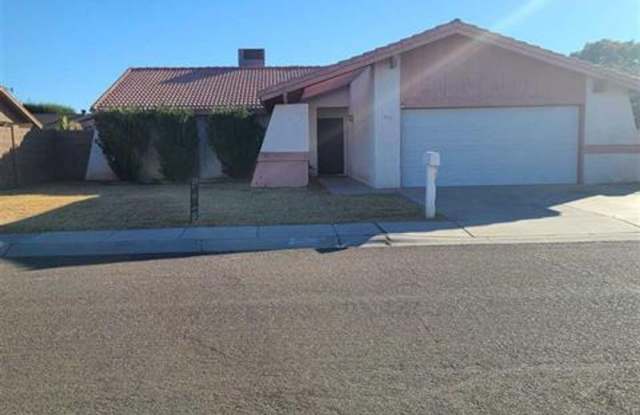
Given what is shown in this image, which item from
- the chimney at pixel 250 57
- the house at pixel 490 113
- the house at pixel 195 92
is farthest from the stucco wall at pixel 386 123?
the chimney at pixel 250 57

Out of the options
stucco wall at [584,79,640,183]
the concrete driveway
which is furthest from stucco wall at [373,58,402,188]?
stucco wall at [584,79,640,183]

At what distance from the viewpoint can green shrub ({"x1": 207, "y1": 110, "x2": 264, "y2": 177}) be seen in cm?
2359

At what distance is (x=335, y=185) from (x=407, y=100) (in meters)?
3.90

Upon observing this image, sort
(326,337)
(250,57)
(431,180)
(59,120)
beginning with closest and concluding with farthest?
(326,337) → (431,180) → (250,57) → (59,120)

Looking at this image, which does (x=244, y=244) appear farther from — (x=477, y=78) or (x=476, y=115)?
(x=477, y=78)

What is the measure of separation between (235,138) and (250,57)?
12.8 metres

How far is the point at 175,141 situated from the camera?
23.8 m

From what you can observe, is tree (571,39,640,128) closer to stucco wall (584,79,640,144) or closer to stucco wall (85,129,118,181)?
stucco wall (584,79,640,144)

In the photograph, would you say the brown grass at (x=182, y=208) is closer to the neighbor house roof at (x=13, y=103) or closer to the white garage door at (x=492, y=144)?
the white garage door at (x=492, y=144)

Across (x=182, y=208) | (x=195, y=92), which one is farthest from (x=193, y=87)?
(x=182, y=208)

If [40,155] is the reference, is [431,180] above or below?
below

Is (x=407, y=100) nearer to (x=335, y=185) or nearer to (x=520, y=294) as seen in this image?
(x=335, y=185)

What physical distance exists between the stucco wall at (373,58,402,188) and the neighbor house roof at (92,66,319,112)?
27.5 feet

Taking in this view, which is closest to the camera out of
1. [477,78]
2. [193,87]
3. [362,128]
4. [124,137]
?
[477,78]
